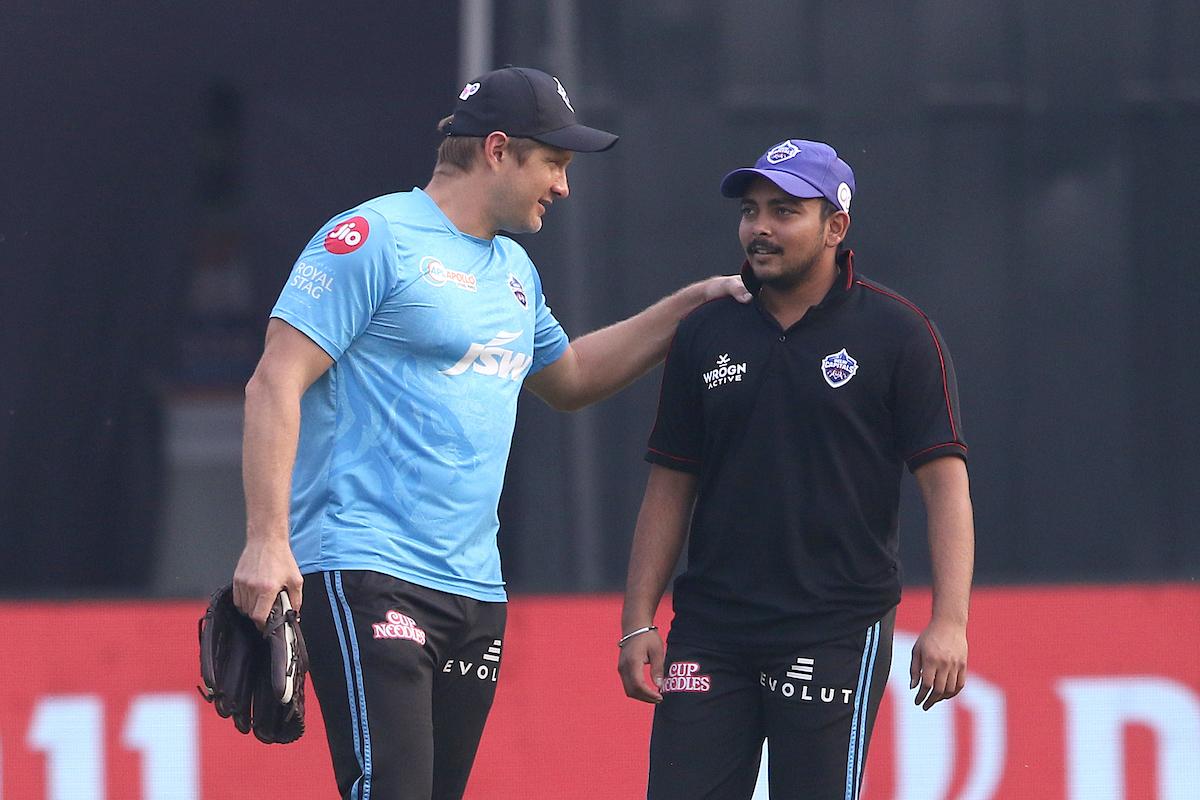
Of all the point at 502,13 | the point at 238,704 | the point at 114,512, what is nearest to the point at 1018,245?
the point at 502,13

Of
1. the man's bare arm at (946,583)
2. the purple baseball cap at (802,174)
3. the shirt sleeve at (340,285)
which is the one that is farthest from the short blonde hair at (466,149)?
the man's bare arm at (946,583)

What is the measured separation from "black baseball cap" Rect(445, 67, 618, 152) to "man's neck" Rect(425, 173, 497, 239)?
0.09 metres

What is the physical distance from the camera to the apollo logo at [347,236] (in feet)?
9.87

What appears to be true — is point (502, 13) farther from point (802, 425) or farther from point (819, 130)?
point (802, 425)

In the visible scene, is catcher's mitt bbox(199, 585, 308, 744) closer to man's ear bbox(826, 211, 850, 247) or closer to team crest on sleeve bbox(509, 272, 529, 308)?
team crest on sleeve bbox(509, 272, 529, 308)

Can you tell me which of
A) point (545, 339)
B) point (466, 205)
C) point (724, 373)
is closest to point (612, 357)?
point (545, 339)

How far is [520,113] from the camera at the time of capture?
125 inches

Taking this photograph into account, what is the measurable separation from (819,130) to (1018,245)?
2.54 ft

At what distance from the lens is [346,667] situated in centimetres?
296

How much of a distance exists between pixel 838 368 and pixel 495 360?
0.65m

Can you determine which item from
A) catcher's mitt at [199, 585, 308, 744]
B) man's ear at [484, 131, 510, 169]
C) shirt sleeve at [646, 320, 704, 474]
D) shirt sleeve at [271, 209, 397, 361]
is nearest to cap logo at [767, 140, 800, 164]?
shirt sleeve at [646, 320, 704, 474]

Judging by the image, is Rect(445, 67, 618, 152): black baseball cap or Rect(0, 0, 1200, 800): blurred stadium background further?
Rect(0, 0, 1200, 800): blurred stadium background

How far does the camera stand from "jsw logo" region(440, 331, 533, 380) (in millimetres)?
3107

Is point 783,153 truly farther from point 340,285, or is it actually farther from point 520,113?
point 340,285
